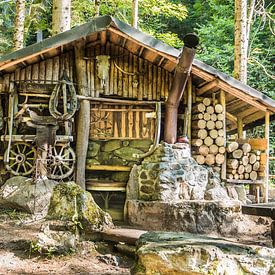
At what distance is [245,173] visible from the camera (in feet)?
31.6

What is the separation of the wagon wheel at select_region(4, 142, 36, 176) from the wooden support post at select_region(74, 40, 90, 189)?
3.67ft

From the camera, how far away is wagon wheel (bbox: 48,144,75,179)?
882 cm

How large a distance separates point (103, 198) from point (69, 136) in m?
1.96

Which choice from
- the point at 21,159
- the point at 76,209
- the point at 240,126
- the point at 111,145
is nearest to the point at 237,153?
the point at 240,126

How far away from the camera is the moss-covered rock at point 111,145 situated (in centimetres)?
962

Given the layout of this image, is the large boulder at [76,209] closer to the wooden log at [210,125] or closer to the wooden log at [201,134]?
the wooden log at [201,134]

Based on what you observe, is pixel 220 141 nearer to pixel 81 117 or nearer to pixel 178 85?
pixel 178 85

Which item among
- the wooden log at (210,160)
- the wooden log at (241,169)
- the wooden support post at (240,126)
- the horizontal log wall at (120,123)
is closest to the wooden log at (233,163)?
the wooden log at (241,169)

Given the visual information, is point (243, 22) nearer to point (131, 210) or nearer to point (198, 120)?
point (198, 120)

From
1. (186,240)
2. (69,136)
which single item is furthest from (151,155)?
(186,240)

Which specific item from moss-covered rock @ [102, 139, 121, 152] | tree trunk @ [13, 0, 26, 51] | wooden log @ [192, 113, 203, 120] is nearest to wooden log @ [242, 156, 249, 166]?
wooden log @ [192, 113, 203, 120]

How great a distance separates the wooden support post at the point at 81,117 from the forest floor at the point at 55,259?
2.78 m

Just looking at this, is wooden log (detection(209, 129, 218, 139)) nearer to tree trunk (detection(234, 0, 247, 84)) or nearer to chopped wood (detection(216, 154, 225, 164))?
chopped wood (detection(216, 154, 225, 164))

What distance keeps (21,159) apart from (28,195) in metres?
1.07
